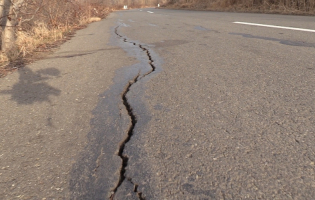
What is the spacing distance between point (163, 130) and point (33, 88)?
65.6 inches

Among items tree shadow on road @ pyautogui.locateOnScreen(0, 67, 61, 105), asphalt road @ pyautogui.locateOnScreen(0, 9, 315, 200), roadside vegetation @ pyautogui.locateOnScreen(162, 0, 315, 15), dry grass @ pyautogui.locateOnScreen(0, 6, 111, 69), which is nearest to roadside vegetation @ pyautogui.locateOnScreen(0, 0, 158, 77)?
dry grass @ pyautogui.locateOnScreen(0, 6, 111, 69)

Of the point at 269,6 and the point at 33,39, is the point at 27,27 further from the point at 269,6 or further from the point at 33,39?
the point at 269,6

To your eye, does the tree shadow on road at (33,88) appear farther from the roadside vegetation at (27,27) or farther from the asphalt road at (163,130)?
the roadside vegetation at (27,27)

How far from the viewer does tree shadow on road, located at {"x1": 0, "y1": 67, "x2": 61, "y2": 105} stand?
2.52 metres

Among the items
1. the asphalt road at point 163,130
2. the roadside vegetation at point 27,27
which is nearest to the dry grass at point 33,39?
the roadside vegetation at point 27,27

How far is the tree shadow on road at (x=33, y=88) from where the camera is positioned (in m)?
2.52

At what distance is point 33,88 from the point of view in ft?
9.09

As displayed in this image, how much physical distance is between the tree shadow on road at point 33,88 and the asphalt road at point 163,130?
0.01m

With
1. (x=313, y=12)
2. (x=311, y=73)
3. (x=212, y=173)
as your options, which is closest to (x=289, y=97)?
(x=311, y=73)

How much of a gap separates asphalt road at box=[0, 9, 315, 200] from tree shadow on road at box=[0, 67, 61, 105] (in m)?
0.01

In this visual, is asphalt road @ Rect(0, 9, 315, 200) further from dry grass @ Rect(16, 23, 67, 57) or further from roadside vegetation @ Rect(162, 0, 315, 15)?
roadside vegetation @ Rect(162, 0, 315, 15)

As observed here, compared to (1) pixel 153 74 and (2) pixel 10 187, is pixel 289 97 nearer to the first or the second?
(1) pixel 153 74

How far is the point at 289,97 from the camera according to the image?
2189 mm

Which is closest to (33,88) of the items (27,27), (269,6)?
(27,27)
